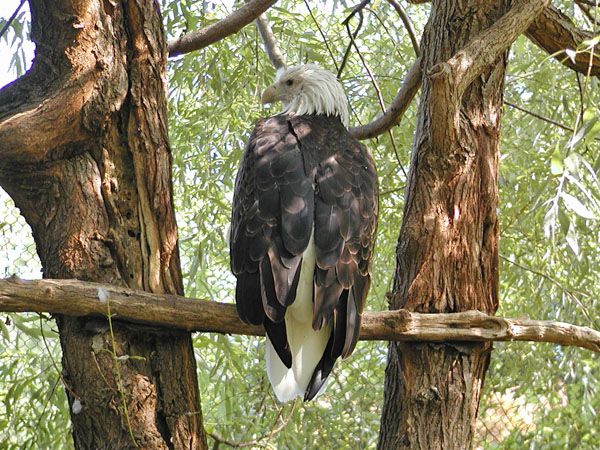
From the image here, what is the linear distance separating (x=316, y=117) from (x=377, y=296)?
120 cm

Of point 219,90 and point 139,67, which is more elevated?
point 219,90

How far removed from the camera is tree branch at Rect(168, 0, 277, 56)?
2.95m

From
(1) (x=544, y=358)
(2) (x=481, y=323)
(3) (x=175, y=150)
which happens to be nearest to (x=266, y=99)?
(3) (x=175, y=150)

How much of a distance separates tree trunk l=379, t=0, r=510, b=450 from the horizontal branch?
3.9 inches

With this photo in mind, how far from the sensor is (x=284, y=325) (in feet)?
8.04

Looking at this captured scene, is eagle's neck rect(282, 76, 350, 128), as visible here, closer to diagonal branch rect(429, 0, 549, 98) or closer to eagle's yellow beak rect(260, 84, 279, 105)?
eagle's yellow beak rect(260, 84, 279, 105)

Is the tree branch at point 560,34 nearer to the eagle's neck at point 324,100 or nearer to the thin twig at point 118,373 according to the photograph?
the eagle's neck at point 324,100

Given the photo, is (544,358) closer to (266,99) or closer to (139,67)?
(266,99)

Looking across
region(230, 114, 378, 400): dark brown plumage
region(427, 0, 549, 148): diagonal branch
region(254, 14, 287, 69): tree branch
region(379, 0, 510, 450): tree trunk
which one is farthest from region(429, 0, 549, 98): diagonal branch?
region(254, 14, 287, 69): tree branch

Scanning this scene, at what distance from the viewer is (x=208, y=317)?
2291mm

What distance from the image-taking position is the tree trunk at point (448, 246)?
2537 mm

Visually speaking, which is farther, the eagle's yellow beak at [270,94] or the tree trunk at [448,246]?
the eagle's yellow beak at [270,94]

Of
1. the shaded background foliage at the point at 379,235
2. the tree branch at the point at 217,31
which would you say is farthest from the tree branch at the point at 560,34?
the tree branch at the point at 217,31

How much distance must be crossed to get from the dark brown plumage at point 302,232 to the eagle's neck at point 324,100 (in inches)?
17.9
